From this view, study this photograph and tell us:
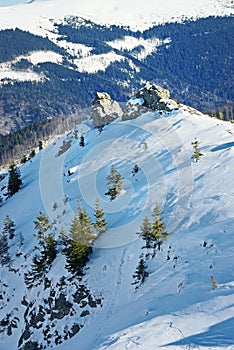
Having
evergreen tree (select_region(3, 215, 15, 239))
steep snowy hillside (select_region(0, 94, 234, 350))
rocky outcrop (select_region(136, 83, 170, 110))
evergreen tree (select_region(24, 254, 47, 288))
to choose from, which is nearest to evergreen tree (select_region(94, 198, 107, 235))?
steep snowy hillside (select_region(0, 94, 234, 350))

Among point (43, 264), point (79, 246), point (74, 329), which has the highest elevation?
point (79, 246)

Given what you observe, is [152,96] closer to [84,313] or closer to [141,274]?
[141,274]

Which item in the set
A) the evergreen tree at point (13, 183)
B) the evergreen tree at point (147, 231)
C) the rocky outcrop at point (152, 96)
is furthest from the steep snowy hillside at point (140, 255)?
the evergreen tree at point (13, 183)

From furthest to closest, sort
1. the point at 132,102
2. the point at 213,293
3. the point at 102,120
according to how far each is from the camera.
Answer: the point at 102,120, the point at 132,102, the point at 213,293

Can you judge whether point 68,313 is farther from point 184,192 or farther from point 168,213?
point 184,192

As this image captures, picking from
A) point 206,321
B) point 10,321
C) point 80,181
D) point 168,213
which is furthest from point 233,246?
point 80,181

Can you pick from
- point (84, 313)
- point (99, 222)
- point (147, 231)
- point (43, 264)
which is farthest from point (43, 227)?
point (147, 231)
